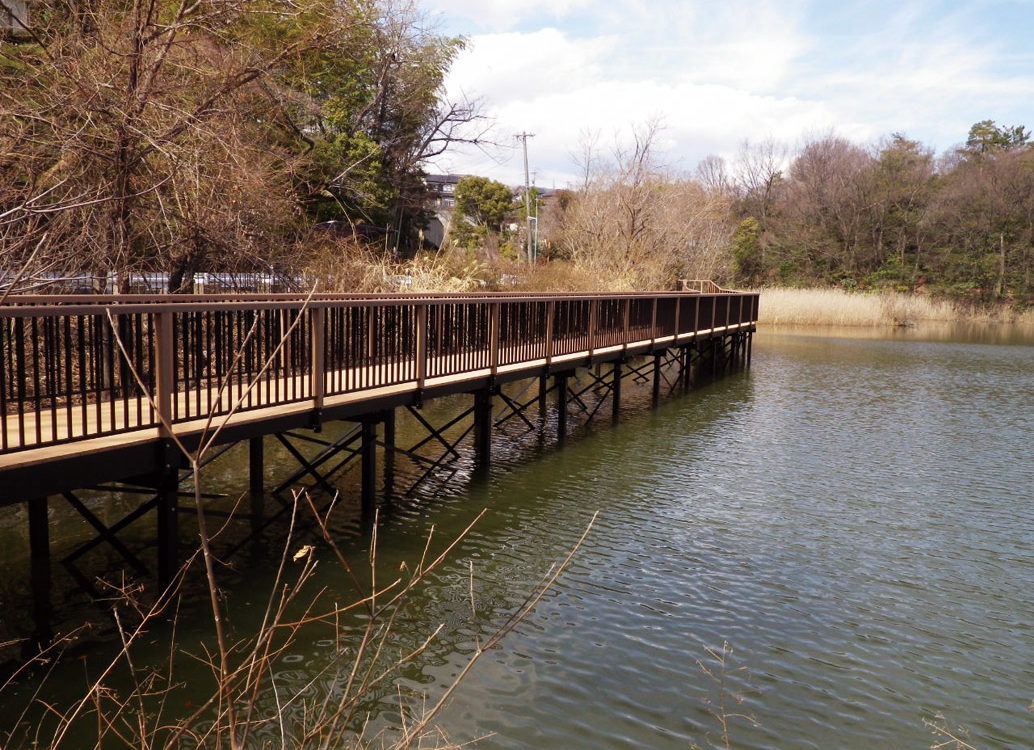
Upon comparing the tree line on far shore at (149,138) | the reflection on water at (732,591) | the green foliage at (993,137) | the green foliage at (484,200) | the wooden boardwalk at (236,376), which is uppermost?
the green foliage at (993,137)

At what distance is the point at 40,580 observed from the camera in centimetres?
663

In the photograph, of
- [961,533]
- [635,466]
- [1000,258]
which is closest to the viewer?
[961,533]

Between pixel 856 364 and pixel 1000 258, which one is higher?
pixel 1000 258

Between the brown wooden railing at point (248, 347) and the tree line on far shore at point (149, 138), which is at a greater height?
the tree line on far shore at point (149, 138)

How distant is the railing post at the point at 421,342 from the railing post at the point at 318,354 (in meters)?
1.72

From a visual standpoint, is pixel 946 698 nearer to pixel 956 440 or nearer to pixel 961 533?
Answer: pixel 961 533

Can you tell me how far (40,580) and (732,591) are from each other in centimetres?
565

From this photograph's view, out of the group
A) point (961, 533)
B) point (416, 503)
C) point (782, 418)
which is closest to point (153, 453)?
point (416, 503)

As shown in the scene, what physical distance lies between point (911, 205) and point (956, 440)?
51004mm

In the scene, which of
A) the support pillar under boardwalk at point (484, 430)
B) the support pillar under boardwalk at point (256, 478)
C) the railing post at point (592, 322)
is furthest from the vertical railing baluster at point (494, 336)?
the railing post at point (592, 322)

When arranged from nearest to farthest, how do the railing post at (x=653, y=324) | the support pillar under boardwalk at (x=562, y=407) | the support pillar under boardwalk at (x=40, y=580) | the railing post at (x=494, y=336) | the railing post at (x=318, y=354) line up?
1. the support pillar under boardwalk at (x=40, y=580)
2. the railing post at (x=318, y=354)
3. the railing post at (x=494, y=336)
4. the support pillar under boardwalk at (x=562, y=407)
5. the railing post at (x=653, y=324)

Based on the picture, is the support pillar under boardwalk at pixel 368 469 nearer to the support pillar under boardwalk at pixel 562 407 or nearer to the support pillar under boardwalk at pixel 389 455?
the support pillar under boardwalk at pixel 389 455

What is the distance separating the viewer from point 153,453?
6363mm

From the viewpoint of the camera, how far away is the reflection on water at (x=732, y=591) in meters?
5.57
